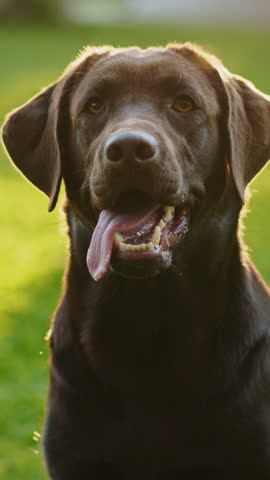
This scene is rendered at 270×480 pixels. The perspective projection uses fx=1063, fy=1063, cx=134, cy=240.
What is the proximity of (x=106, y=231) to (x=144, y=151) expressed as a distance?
0.36 m

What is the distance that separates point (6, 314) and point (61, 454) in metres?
3.28

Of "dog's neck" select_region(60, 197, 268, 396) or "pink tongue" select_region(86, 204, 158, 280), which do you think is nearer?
"pink tongue" select_region(86, 204, 158, 280)

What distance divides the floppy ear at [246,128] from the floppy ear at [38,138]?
688mm

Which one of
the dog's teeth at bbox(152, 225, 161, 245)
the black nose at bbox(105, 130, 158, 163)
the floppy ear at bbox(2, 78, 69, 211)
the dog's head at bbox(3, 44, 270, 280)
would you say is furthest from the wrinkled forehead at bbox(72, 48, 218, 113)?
the dog's teeth at bbox(152, 225, 161, 245)

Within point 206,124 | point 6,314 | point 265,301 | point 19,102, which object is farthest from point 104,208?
point 19,102

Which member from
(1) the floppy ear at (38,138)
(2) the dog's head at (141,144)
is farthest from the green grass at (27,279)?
(2) the dog's head at (141,144)

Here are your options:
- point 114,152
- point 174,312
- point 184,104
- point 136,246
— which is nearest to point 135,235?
point 136,246

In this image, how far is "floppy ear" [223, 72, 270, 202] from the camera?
4.09 metres

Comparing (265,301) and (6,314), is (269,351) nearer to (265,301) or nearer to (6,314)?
(265,301)

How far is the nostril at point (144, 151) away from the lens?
3.69 m

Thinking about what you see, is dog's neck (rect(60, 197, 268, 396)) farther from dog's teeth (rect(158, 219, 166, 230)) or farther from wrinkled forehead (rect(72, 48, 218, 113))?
wrinkled forehead (rect(72, 48, 218, 113))

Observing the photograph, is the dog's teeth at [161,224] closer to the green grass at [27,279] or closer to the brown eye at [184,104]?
the brown eye at [184,104]

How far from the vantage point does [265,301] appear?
4.32m

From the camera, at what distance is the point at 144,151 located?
371 centimetres
